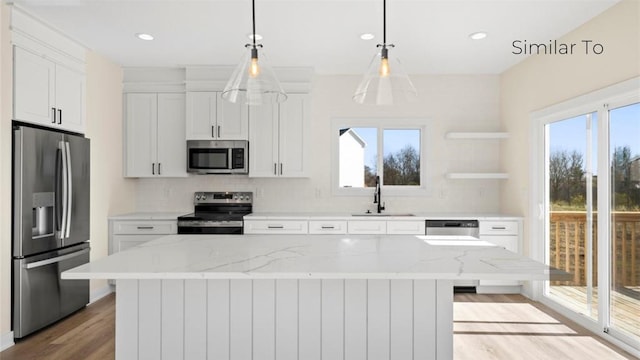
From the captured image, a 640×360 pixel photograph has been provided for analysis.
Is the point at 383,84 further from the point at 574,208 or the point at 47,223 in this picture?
the point at 47,223

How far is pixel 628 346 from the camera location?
287 cm

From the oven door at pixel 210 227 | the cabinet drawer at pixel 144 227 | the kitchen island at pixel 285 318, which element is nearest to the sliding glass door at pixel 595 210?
the kitchen island at pixel 285 318

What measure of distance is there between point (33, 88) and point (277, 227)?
2.48 meters

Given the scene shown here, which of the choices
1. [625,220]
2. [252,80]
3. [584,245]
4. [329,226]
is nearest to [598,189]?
[625,220]

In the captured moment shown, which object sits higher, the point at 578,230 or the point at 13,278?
the point at 578,230

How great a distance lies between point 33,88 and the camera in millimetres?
3176

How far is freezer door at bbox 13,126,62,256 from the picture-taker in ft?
9.83

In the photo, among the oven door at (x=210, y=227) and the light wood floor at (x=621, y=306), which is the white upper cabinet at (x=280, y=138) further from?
the light wood floor at (x=621, y=306)

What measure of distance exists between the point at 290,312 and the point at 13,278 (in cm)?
240

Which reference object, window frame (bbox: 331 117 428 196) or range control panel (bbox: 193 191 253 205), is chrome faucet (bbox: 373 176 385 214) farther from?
range control panel (bbox: 193 191 253 205)

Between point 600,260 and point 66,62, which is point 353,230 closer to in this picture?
point 600,260

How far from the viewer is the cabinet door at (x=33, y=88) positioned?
3.02 metres

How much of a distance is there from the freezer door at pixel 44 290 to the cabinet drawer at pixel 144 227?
56cm

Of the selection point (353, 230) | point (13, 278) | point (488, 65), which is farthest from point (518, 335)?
point (13, 278)
